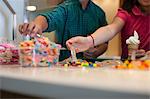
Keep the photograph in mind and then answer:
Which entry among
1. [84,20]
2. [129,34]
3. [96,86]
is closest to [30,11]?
[84,20]

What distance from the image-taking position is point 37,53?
2.81 feet

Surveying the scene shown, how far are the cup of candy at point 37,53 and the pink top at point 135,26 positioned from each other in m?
0.33

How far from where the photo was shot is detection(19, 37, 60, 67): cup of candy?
0.85 m

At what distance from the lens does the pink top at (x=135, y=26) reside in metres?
1.05

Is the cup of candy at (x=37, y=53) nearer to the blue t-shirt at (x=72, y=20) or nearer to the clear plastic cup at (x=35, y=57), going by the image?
the clear plastic cup at (x=35, y=57)

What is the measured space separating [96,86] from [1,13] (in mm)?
1360

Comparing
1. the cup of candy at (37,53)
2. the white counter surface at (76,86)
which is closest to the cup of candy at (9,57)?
the cup of candy at (37,53)

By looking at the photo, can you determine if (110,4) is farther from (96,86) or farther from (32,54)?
(96,86)

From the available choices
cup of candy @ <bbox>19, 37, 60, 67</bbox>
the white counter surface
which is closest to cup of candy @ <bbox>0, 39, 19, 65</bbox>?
cup of candy @ <bbox>19, 37, 60, 67</bbox>

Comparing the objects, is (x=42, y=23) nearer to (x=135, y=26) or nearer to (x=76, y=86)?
(x=135, y=26)

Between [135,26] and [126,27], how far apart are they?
0.04m

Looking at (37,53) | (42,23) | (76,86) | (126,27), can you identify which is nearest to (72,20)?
(42,23)

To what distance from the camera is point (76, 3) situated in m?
1.25

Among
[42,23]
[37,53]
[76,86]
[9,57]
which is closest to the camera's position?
[76,86]
